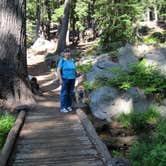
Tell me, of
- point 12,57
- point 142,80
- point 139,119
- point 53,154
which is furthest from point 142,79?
point 53,154

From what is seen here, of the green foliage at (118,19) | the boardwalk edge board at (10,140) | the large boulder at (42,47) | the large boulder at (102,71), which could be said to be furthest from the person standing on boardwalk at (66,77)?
the large boulder at (42,47)

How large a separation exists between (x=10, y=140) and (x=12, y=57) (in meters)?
4.39

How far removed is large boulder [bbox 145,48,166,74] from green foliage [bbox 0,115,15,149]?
491 centimetres

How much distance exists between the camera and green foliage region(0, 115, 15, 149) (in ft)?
28.5

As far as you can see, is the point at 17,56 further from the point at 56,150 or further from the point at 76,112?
the point at 56,150

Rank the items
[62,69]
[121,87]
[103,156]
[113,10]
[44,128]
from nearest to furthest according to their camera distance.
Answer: [103,156] < [44,128] < [62,69] < [121,87] < [113,10]

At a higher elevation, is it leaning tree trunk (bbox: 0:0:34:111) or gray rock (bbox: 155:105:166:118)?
leaning tree trunk (bbox: 0:0:34:111)

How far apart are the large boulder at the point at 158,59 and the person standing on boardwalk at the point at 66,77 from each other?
304 cm

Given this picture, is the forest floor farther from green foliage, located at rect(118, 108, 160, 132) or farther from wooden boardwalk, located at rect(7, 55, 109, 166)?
green foliage, located at rect(118, 108, 160, 132)

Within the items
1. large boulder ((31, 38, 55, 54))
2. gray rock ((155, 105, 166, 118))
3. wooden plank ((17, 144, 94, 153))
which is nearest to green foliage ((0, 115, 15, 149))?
wooden plank ((17, 144, 94, 153))

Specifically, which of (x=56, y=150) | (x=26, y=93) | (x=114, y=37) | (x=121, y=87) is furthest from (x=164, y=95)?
(x=114, y=37)

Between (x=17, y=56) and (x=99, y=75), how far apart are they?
276 cm

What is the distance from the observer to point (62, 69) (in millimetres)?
10648

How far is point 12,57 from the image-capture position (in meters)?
11.7
